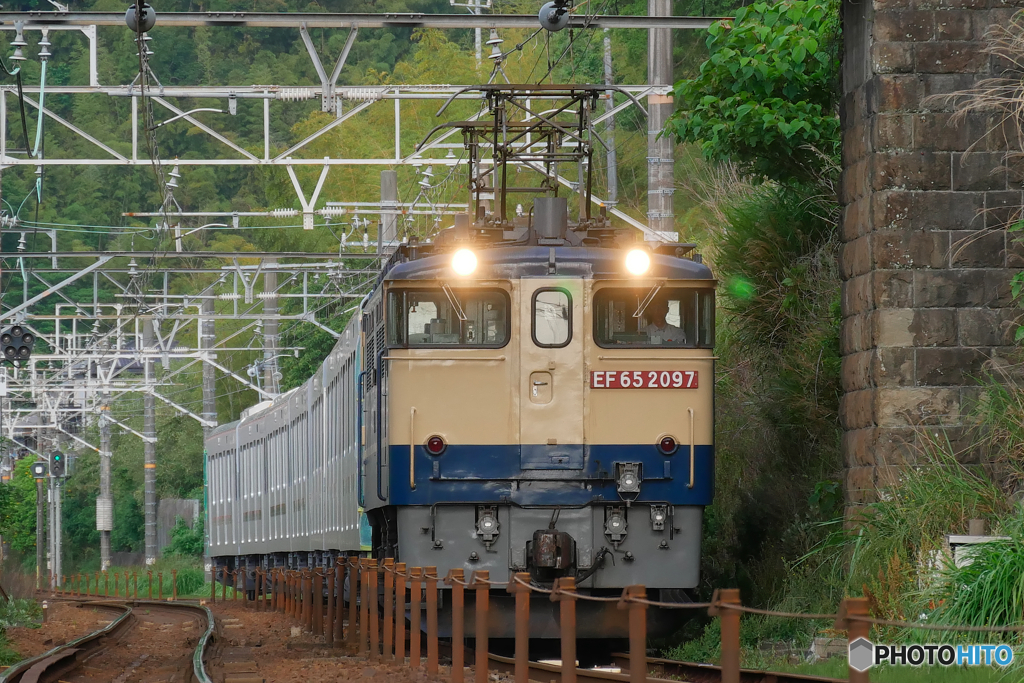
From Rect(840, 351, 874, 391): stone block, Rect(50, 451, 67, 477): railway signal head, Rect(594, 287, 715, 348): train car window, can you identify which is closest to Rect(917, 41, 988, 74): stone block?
Rect(840, 351, 874, 391): stone block

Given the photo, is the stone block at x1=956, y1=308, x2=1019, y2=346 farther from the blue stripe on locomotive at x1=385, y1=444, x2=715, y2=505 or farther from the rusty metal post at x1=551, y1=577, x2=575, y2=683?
the rusty metal post at x1=551, y1=577, x2=575, y2=683

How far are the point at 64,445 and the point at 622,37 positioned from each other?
90.4 ft

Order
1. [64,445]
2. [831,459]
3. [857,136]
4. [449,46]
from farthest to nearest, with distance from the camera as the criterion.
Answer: [64,445], [449,46], [831,459], [857,136]

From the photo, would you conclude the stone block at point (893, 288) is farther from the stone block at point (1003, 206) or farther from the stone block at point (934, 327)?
the stone block at point (1003, 206)

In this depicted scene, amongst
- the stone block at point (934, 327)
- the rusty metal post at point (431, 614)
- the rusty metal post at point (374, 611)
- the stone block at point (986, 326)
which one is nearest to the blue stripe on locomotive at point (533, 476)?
the rusty metal post at point (431, 614)

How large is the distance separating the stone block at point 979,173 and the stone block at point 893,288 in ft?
2.77

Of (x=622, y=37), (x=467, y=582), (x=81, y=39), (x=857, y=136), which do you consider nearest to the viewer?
(x=467, y=582)

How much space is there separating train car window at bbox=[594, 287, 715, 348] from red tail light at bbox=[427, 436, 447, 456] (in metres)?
1.49

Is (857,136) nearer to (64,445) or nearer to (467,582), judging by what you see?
(467,582)

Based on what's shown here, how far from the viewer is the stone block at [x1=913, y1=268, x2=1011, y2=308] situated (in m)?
12.9

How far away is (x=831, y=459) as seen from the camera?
15.1m

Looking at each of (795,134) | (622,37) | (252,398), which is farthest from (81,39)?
(795,134)

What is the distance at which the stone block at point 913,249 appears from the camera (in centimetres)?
1296

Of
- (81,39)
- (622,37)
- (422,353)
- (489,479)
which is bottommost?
(489,479)
